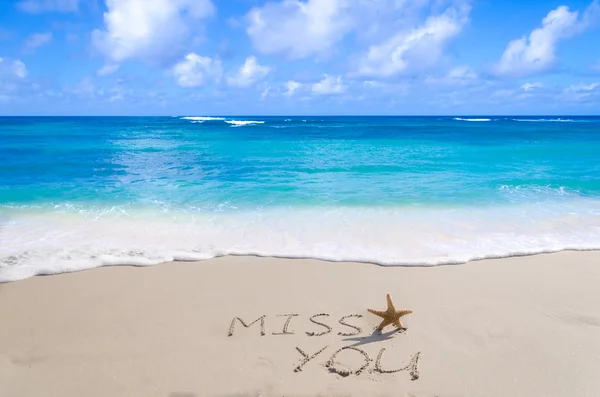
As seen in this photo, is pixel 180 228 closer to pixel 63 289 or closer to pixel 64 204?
pixel 63 289

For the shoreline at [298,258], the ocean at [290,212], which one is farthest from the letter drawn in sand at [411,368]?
the ocean at [290,212]

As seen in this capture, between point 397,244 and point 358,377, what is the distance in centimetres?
407

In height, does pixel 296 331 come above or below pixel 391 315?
below

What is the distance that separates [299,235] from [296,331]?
12.1 feet

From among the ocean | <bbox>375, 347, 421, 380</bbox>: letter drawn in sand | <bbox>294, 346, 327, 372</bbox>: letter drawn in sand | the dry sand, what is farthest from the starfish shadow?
the ocean

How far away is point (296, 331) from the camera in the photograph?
4676mm

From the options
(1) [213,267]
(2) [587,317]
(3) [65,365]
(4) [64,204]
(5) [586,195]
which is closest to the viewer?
(3) [65,365]

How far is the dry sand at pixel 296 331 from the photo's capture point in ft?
12.7

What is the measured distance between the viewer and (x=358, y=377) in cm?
393

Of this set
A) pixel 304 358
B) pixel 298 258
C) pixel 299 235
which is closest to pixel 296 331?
pixel 304 358

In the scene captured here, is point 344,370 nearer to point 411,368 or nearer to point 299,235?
point 411,368

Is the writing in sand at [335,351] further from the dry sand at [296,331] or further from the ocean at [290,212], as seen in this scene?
the ocean at [290,212]

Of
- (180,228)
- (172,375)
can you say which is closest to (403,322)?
(172,375)

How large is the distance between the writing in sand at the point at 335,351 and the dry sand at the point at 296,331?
24mm
